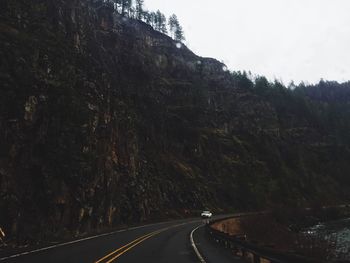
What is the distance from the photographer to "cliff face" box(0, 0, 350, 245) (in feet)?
102

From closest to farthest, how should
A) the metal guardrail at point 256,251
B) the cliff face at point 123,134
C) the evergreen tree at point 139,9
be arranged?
the metal guardrail at point 256,251 → the cliff face at point 123,134 → the evergreen tree at point 139,9

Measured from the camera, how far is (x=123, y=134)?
180 ft

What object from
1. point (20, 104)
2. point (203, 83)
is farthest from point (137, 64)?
point (20, 104)

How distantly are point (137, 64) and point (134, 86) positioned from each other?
984 centimetres

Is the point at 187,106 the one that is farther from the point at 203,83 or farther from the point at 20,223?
the point at 20,223

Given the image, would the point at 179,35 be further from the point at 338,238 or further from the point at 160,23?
the point at 338,238

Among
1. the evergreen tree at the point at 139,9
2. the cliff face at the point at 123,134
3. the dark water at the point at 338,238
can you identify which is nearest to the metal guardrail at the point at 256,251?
the dark water at the point at 338,238

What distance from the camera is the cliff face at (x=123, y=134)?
102 feet

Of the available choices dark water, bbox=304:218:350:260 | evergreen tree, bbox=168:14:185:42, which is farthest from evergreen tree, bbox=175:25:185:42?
dark water, bbox=304:218:350:260

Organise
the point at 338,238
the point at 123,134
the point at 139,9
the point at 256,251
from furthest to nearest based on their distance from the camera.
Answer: the point at 139,9, the point at 123,134, the point at 338,238, the point at 256,251

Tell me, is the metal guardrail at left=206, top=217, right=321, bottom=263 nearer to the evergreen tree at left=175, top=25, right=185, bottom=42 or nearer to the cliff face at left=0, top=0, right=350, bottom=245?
the cliff face at left=0, top=0, right=350, bottom=245

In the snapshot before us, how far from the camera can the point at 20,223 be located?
2641cm

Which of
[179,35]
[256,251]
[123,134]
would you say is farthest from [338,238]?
[179,35]

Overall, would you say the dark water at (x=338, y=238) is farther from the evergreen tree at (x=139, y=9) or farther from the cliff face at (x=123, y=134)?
the evergreen tree at (x=139, y=9)
